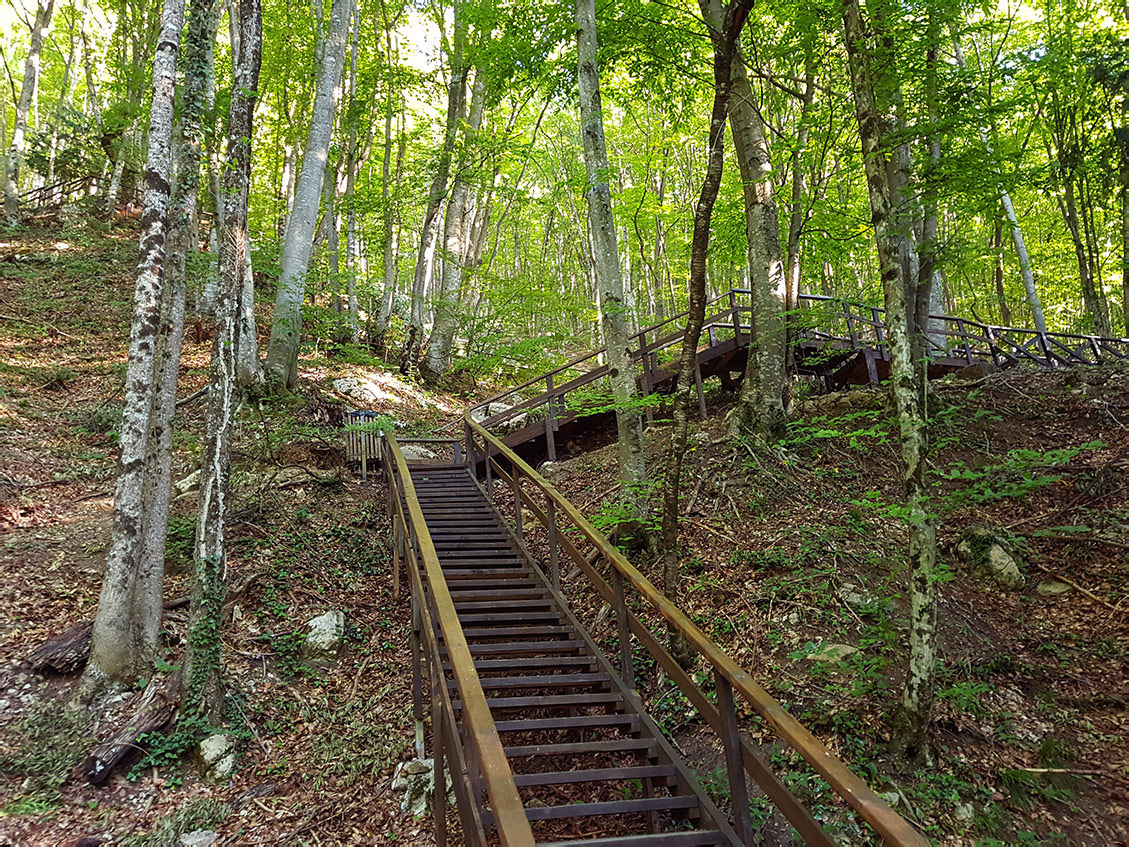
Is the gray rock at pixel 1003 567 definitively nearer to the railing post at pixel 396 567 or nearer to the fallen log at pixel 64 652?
the railing post at pixel 396 567

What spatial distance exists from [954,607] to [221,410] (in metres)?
6.90

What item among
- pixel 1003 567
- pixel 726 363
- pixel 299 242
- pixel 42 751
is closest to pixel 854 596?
pixel 1003 567

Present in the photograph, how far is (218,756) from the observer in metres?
4.80

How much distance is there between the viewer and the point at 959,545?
6.03 metres

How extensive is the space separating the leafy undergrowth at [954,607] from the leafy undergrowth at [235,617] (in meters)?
2.55

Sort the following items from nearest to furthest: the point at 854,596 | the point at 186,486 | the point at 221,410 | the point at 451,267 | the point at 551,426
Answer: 1. the point at 854,596
2. the point at 221,410
3. the point at 186,486
4. the point at 551,426
5. the point at 451,267

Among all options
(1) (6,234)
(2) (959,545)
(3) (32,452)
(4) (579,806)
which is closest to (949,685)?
(2) (959,545)

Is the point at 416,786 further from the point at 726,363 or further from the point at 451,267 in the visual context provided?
the point at 451,267

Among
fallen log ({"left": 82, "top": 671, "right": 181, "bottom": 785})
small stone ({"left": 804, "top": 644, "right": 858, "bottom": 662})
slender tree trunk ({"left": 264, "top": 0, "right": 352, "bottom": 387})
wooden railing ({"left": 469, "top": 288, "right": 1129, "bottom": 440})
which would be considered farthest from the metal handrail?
slender tree trunk ({"left": 264, "top": 0, "right": 352, "bottom": 387})

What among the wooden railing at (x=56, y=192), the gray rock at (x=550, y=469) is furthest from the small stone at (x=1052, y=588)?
the wooden railing at (x=56, y=192)

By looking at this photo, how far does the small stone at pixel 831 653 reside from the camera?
4.82m

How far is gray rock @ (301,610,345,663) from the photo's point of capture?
6.12 meters

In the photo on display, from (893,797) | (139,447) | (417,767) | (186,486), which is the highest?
(139,447)

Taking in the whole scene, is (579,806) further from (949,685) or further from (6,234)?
(6,234)
